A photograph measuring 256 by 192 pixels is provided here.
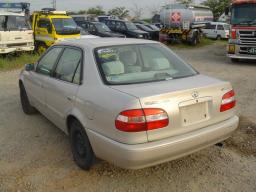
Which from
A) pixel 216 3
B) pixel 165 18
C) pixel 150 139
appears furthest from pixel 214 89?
pixel 216 3

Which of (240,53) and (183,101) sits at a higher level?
(240,53)

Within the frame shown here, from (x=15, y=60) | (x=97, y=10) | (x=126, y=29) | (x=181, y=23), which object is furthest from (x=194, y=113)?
(x=97, y=10)

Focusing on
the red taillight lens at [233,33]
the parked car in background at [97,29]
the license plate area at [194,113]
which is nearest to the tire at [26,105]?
the license plate area at [194,113]

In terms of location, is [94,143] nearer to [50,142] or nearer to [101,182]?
[101,182]

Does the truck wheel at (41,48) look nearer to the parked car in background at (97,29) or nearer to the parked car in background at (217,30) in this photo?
the parked car in background at (97,29)

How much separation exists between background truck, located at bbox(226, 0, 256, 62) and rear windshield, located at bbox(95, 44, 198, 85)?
934cm

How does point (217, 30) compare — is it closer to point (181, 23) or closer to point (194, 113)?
point (181, 23)

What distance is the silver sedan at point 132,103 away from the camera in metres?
3.09

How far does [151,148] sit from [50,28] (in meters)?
12.4

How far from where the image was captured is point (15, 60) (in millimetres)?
13320

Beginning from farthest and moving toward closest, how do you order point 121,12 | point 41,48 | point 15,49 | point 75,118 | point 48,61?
1. point 121,12
2. point 41,48
3. point 15,49
4. point 48,61
5. point 75,118

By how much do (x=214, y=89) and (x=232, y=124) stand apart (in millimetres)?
516

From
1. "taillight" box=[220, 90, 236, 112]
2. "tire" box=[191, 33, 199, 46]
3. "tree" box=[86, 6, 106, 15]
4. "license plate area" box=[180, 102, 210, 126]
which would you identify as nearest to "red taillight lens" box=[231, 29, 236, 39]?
"tire" box=[191, 33, 199, 46]

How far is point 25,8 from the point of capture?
1741 centimetres
